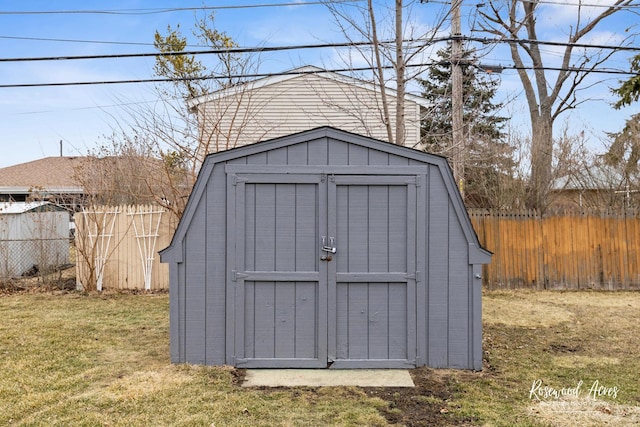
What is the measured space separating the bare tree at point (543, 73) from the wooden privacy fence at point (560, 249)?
84.2 inches

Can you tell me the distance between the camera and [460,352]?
505 cm

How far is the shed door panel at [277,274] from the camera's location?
4980mm

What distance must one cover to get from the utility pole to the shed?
8373mm

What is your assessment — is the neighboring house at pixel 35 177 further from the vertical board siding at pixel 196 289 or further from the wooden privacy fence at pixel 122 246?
the vertical board siding at pixel 196 289

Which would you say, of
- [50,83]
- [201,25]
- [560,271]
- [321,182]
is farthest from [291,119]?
[321,182]

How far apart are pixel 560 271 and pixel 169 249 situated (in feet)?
28.7

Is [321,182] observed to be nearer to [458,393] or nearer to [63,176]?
[458,393]

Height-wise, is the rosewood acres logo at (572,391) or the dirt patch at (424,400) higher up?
the dirt patch at (424,400)

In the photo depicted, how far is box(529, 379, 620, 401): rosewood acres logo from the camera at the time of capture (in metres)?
4.37

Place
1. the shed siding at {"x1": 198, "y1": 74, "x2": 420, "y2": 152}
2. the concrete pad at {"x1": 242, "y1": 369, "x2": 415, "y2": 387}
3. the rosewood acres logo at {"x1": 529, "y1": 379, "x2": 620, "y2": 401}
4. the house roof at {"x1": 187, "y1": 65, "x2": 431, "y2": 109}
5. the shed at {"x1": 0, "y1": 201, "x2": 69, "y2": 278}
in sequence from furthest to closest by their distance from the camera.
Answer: the shed siding at {"x1": 198, "y1": 74, "x2": 420, "y2": 152}, the house roof at {"x1": 187, "y1": 65, "x2": 431, "y2": 109}, the shed at {"x1": 0, "y1": 201, "x2": 69, "y2": 278}, the concrete pad at {"x1": 242, "y1": 369, "x2": 415, "y2": 387}, the rosewood acres logo at {"x1": 529, "y1": 379, "x2": 620, "y2": 401}

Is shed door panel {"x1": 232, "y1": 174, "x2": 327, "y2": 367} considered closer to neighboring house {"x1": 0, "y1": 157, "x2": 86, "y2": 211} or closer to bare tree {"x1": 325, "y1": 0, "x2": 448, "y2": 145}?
bare tree {"x1": 325, "y1": 0, "x2": 448, "y2": 145}

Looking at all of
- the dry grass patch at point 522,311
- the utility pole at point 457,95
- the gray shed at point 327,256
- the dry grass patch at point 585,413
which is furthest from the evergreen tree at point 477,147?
the dry grass patch at point 585,413

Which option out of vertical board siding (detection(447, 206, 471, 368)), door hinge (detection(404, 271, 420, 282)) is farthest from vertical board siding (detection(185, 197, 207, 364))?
vertical board siding (detection(447, 206, 471, 368))

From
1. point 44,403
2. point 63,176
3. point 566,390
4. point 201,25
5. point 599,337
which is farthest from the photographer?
point 63,176
